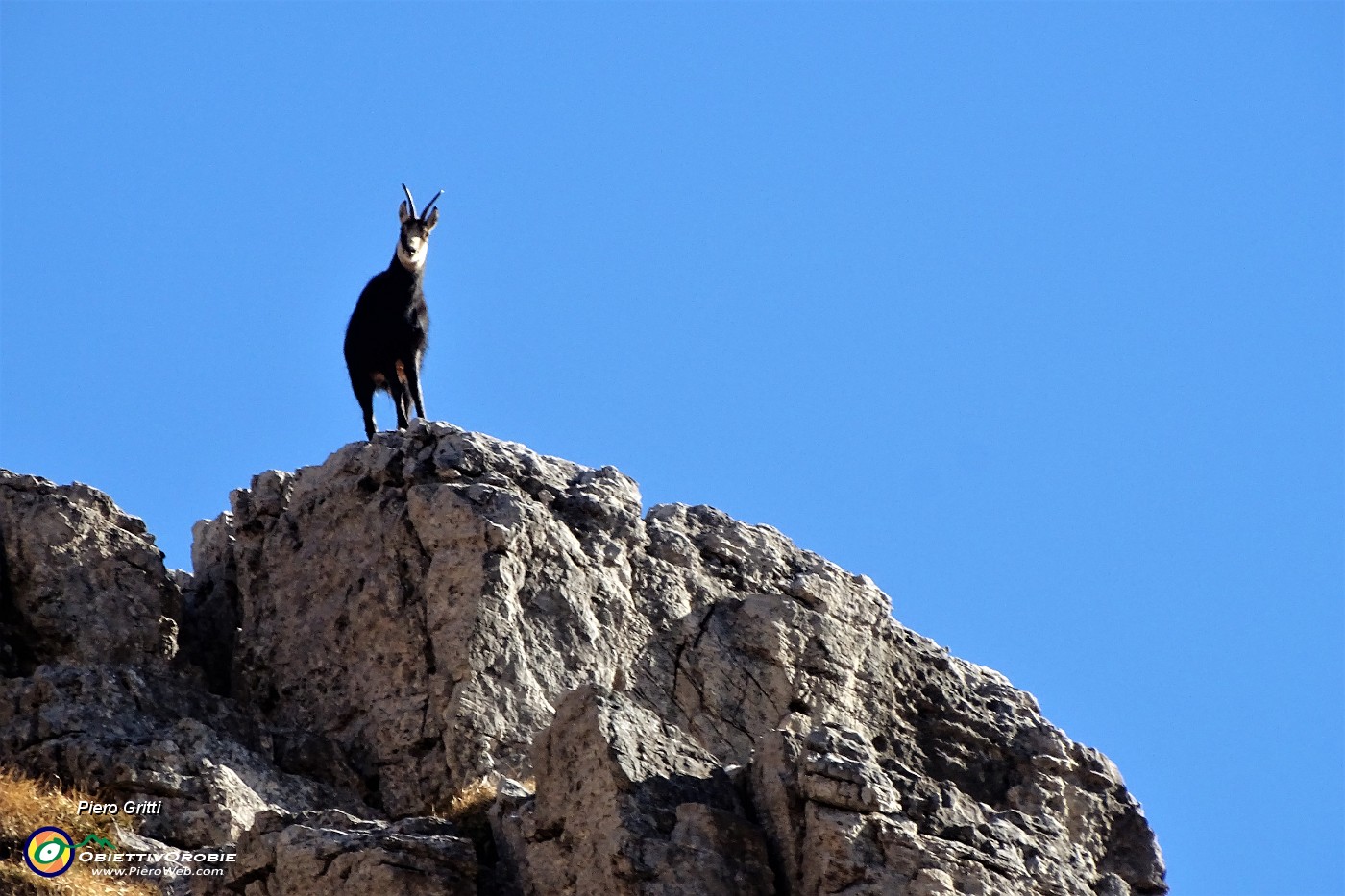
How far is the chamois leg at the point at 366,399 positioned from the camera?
60.5 feet

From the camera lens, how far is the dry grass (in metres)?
11.7

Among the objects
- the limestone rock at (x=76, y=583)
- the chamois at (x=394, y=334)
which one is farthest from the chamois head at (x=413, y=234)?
the limestone rock at (x=76, y=583)

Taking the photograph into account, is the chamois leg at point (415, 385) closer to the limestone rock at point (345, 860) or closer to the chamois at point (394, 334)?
the chamois at point (394, 334)

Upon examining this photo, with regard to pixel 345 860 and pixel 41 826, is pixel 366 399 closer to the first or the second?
pixel 41 826

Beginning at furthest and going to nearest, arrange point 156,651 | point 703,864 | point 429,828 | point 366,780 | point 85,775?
point 156,651
point 366,780
point 85,775
point 429,828
point 703,864

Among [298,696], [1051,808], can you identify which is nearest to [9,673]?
[298,696]

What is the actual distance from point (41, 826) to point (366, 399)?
687 centimetres

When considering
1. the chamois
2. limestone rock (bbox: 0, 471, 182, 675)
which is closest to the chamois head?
the chamois

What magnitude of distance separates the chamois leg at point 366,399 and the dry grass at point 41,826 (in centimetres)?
624

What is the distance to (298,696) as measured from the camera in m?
14.8

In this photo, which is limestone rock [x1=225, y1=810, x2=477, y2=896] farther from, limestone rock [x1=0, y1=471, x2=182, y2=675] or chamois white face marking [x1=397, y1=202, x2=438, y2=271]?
chamois white face marking [x1=397, y1=202, x2=438, y2=271]

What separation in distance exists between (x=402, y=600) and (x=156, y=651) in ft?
6.43

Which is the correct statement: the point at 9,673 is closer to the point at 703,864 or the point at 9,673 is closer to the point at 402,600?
the point at 402,600

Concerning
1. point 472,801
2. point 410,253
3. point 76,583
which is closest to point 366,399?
point 410,253
